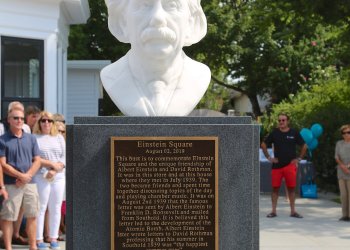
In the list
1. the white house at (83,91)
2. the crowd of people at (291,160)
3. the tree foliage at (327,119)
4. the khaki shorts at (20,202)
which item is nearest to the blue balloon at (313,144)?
the tree foliage at (327,119)

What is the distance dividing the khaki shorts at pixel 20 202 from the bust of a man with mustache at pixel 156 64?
8.98ft

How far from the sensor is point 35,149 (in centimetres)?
835

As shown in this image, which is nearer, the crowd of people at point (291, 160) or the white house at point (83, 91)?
the crowd of people at point (291, 160)

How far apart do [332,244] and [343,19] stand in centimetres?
666

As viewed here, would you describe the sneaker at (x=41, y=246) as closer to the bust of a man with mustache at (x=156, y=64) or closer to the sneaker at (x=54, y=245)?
the sneaker at (x=54, y=245)

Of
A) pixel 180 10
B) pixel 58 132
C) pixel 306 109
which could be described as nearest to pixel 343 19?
pixel 306 109

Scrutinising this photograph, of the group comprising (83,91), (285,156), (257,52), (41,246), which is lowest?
(41,246)

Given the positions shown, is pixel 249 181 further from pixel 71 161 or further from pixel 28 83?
pixel 28 83

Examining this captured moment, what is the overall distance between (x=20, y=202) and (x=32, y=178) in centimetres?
34

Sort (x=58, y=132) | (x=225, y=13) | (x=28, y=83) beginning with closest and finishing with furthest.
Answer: (x=58, y=132)
(x=28, y=83)
(x=225, y=13)

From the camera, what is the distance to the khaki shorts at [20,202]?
324 inches

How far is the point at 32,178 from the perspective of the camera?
27.8ft

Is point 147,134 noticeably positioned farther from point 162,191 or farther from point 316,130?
point 316,130

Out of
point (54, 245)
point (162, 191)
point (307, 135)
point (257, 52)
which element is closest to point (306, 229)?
point (54, 245)
